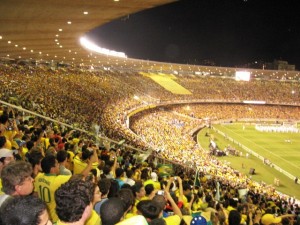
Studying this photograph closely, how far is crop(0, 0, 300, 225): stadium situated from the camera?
11.7 meters

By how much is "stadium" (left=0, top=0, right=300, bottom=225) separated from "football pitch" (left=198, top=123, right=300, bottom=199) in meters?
0.15

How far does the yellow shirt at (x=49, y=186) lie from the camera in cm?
527

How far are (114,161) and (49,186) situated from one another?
366cm

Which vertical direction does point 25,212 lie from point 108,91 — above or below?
above

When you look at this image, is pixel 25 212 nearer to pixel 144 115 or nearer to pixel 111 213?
pixel 111 213

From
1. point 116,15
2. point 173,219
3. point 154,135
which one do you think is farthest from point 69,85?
point 173,219

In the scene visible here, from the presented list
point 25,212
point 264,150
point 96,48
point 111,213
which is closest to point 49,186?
point 111,213

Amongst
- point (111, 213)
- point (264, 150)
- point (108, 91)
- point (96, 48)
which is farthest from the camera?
point (108, 91)

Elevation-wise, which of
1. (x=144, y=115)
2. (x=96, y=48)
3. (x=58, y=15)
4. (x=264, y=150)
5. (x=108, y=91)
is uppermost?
(x=58, y=15)

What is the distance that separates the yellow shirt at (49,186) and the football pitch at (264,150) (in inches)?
A: 1089

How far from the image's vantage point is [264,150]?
46.9 metres

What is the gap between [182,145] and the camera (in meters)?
40.4

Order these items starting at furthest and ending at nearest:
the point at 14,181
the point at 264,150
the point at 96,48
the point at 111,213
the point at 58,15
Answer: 1. the point at 264,150
2. the point at 96,48
3. the point at 58,15
4. the point at 14,181
5. the point at 111,213

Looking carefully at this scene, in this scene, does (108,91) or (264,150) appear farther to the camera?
(108,91)
